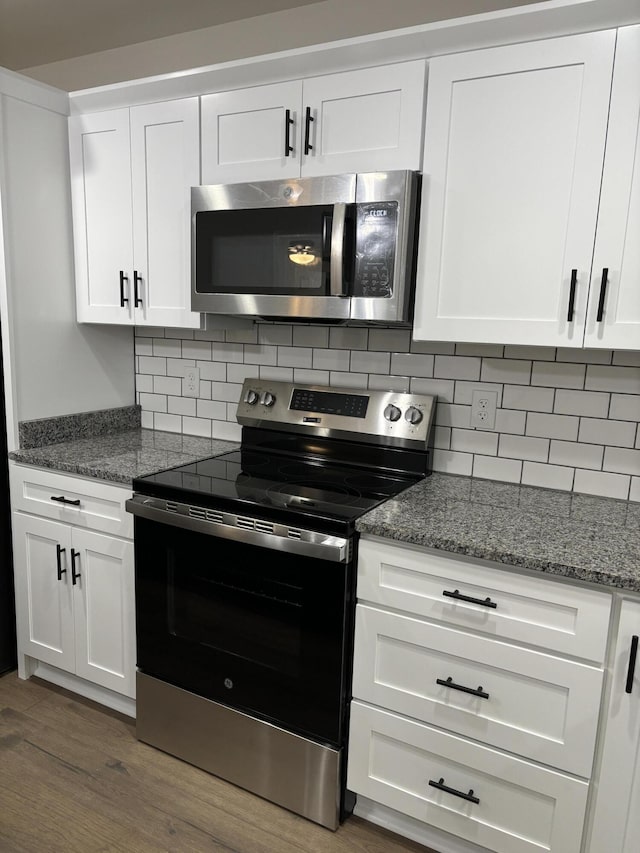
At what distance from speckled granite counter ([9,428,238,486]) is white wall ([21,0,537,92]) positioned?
→ 5.16 ft

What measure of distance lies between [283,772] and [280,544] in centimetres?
72

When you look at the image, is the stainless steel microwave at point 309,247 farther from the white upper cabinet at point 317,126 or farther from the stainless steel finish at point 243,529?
the stainless steel finish at point 243,529

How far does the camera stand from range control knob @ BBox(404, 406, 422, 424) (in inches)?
83.0

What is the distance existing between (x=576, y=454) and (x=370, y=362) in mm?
772

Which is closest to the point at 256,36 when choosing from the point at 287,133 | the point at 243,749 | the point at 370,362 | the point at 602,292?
the point at 287,133

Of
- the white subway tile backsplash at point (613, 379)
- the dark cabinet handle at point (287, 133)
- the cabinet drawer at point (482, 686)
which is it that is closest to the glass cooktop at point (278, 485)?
the cabinet drawer at point (482, 686)

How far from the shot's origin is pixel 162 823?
5.98 feet

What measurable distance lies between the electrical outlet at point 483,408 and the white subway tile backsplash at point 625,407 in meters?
0.36

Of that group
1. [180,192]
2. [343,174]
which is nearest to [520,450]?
[343,174]

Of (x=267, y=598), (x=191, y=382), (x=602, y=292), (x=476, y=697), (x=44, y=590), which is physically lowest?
(x=44, y=590)

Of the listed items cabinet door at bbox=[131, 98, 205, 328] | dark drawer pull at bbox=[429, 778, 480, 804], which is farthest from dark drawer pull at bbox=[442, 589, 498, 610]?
cabinet door at bbox=[131, 98, 205, 328]

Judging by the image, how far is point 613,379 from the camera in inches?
74.7

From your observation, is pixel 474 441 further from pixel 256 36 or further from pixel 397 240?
pixel 256 36

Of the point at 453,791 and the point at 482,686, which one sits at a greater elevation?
the point at 482,686
